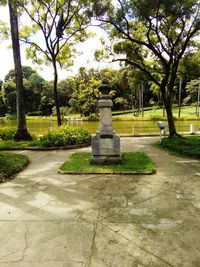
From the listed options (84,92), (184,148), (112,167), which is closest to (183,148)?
(184,148)

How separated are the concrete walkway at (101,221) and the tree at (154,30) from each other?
7553mm

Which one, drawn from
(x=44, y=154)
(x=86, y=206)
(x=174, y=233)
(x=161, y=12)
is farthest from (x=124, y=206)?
(x=161, y=12)

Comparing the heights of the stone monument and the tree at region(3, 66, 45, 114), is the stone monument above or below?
below

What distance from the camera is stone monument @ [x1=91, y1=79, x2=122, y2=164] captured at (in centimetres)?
705

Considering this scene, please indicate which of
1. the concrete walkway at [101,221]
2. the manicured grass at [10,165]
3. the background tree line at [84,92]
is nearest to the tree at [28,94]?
the background tree line at [84,92]

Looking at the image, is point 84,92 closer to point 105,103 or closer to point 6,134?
point 6,134

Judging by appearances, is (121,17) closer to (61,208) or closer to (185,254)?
(61,208)

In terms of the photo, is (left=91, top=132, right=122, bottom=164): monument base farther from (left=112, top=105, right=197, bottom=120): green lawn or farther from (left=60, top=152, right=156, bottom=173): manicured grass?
(left=112, top=105, right=197, bottom=120): green lawn

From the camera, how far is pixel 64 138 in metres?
10.6

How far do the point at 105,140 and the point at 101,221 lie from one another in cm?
373

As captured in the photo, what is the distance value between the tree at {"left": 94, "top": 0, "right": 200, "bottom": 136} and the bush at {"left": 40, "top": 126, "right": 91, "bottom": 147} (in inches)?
196

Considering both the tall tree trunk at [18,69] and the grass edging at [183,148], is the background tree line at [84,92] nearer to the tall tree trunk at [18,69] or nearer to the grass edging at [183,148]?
the grass edging at [183,148]

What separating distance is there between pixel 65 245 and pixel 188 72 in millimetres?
13173

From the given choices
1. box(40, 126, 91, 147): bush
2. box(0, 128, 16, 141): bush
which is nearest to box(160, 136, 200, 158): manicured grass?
box(40, 126, 91, 147): bush
